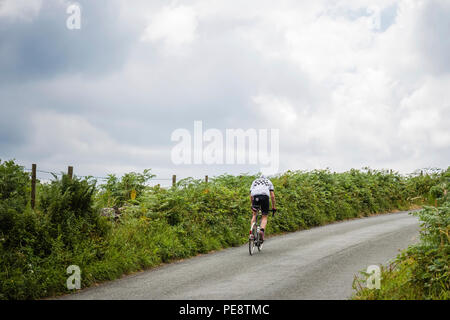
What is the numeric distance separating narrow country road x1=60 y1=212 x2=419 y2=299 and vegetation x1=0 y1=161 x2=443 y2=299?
1.94ft

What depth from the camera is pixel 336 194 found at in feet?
83.0

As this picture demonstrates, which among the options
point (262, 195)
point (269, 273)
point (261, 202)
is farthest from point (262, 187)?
point (269, 273)

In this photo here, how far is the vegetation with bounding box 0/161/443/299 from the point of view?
30.1ft

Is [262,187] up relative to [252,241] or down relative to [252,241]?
up

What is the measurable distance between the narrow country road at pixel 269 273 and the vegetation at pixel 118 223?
23.2 inches

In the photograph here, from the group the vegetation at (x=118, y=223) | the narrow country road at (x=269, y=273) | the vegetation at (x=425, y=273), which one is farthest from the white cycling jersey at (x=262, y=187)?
the vegetation at (x=425, y=273)

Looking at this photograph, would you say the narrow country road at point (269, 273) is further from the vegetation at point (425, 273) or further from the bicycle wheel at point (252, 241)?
the vegetation at point (425, 273)

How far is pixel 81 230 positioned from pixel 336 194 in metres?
17.7

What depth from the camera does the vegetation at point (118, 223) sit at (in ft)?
30.1

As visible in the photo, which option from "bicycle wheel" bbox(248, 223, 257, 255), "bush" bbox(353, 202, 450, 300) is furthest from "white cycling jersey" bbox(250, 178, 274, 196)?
A: "bush" bbox(353, 202, 450, 300)

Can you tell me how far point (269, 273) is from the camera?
33.1ft

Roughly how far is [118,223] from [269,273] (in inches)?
217

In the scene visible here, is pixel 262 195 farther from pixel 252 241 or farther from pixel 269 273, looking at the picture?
pixel 269 273

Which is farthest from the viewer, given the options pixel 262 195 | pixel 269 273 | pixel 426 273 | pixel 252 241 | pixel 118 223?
pixel 262 195
